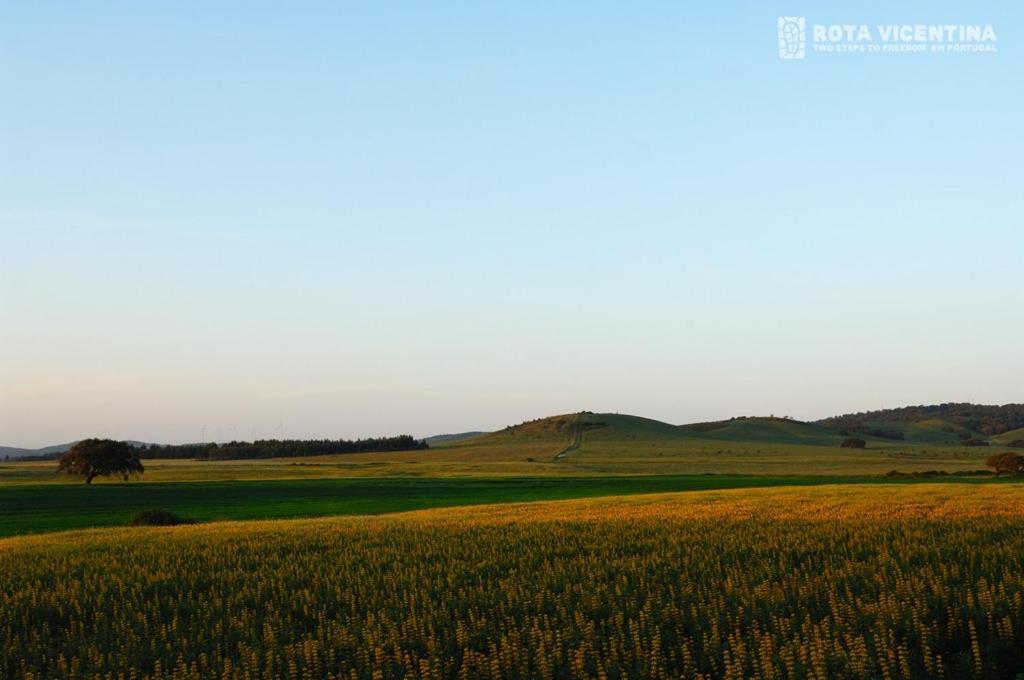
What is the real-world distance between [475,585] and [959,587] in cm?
783

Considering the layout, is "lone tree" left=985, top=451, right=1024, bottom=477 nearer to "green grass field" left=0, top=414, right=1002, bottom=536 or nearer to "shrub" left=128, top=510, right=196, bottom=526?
"green grass field" left=0, top=414, right=1002, bottom=536

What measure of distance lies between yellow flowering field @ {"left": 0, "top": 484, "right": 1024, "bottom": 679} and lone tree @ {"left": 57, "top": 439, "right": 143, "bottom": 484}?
65580 millimetres

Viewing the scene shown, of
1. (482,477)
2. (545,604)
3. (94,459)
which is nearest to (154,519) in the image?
(545,604)

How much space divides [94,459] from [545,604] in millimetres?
81665

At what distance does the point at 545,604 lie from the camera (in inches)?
536

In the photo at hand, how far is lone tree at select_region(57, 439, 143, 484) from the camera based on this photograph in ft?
277

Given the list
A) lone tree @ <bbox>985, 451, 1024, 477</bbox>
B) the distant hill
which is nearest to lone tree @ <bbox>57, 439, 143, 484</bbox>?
lone tree @ <bbox>985, 451, 1024, 477</bbox>

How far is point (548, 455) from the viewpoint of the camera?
5094 inches

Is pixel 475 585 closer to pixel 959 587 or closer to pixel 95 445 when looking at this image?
pixel 959 587

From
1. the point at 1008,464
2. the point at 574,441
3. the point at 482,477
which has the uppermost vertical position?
the point at 574,441

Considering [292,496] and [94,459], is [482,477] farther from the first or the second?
[94,459]

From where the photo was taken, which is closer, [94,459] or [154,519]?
[154,519]

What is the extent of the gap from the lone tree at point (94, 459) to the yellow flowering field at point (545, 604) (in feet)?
215

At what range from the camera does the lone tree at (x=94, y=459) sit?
84.5 metres
